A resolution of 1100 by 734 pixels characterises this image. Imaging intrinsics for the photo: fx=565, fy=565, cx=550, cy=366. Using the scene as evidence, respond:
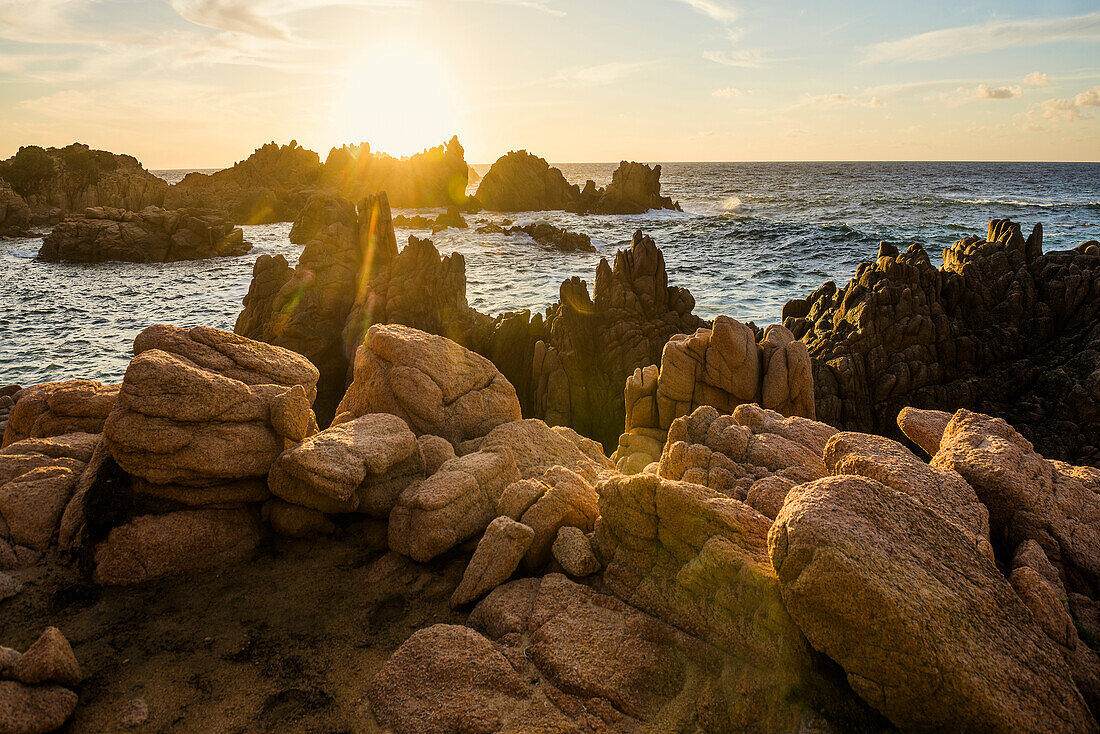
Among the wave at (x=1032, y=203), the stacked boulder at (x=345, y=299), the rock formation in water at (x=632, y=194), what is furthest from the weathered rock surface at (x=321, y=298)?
the wave at (x=1032, y=203)

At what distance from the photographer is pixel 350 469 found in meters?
6.61

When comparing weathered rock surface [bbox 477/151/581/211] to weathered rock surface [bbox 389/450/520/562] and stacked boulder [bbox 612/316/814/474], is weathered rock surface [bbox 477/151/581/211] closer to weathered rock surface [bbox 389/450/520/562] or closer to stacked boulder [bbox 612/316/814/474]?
stacked boulder [bbox 612/316/814/474]

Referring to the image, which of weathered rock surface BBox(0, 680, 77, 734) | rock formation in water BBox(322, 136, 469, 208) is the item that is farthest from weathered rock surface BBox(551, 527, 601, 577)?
rock formation in water BBox(322, 136, 469, 208)

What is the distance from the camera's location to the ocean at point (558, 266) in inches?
1195

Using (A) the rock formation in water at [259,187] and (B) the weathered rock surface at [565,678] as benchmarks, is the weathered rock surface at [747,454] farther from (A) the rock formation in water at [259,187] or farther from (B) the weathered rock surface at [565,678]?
(A) the rock formation in water at [259,187]

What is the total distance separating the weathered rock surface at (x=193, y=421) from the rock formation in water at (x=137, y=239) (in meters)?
57.0

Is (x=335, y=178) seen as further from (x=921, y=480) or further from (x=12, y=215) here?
(x=921, y=480)

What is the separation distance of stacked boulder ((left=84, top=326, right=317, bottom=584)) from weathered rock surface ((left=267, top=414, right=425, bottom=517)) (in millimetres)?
446

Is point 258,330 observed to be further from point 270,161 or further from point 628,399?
point 270,161

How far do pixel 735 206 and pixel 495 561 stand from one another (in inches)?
3626

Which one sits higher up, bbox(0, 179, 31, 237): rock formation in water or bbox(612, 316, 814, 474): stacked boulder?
bbox(0, 179, 31, 237): rock formation in water

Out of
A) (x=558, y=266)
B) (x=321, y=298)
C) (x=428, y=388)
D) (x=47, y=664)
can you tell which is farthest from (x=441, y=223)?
(x=47, y=664)

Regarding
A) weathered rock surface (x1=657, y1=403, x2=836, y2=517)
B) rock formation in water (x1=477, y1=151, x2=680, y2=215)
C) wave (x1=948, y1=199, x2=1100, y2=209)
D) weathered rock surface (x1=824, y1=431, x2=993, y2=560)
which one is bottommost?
weathered rock surface (x1=657, y1=403, x2=836, y2=517)

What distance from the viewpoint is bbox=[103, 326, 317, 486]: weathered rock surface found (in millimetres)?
6445
